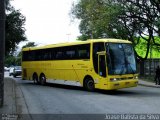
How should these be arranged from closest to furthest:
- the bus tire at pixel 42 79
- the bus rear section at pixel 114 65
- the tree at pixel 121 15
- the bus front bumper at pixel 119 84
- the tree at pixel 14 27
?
1. the bus front bumper at pixel 119 84
2. the bus rear section at pixel 114 65
3. the bus tire at pixel 42 79
4. the tree at pixel 14 27
5. the tree at pixel 121 15

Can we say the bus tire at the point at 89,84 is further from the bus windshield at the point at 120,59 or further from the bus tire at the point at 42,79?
the bus tire at the point at 42,79

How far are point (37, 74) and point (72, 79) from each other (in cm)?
702

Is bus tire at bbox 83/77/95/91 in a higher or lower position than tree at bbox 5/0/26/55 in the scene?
lower

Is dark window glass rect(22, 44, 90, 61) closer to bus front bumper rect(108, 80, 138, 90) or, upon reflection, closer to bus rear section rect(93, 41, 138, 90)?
bus rear section rect(93, 41, 138, 90)

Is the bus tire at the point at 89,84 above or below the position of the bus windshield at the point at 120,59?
below

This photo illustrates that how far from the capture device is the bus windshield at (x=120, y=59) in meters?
22.3

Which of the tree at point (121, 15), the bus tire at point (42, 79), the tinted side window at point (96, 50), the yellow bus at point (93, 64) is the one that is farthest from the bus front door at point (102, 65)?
the tree at point (121, 15)

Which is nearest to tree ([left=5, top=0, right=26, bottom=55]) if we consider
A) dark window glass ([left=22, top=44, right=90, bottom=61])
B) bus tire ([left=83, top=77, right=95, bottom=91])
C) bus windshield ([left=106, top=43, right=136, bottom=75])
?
dark window glass ([left=22, top=44, right=90, bottom=61])

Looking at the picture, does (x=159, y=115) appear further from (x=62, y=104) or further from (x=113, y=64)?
(x=113, y=64)

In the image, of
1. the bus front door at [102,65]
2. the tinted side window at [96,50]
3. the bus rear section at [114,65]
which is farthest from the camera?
the tinted side window at [96,50]

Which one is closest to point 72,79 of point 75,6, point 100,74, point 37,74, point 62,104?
point 100,74

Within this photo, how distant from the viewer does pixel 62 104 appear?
17.2 m

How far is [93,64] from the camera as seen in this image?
77.6ft

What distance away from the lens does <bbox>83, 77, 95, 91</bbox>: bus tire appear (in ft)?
79.4
